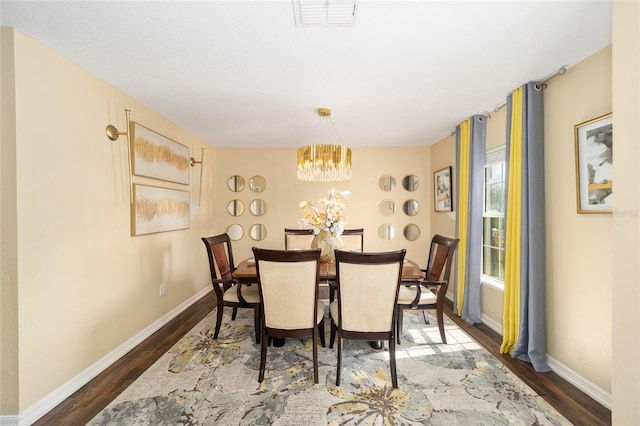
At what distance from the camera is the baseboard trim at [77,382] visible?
1714mm

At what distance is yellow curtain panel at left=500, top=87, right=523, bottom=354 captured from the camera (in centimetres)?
247

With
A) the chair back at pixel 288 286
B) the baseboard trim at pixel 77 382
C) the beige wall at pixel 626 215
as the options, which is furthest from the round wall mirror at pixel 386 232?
the beige wall at pixel 626 215

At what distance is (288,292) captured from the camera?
6.71 feet

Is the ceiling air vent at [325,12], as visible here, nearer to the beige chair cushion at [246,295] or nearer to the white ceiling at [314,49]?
the white ceiling at [314,49]

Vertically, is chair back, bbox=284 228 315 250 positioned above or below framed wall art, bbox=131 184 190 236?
below

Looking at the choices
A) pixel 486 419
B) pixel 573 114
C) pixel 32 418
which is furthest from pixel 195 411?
pixel 573 114

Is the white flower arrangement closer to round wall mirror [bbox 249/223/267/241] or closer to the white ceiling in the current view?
the white ceiling

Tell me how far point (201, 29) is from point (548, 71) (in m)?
2.53

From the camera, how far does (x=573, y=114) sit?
6.86 ft

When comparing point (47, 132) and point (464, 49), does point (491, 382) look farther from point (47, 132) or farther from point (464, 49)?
point (47, 132)

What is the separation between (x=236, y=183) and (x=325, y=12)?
3600mm

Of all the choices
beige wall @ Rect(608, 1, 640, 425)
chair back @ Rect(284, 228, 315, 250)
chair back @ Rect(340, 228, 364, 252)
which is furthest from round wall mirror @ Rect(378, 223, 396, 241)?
beige wall @ Rect(608, 1, 640, 425)

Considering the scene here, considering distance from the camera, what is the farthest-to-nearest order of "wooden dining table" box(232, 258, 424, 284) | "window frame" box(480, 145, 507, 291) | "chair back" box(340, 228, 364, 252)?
"chair back" box(340, 228, 364, 252) → "window frame" box(480, 145, 507, 291) → "wooden dining table" box(232, 258, 424, 284)

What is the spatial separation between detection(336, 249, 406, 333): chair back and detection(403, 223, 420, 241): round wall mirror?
2.87 m
